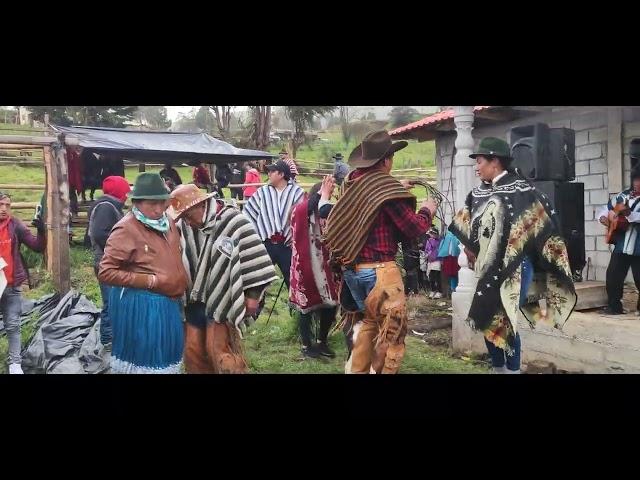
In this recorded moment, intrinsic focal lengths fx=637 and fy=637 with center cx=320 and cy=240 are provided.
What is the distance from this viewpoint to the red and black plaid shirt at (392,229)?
466 cm

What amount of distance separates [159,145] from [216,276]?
124cm

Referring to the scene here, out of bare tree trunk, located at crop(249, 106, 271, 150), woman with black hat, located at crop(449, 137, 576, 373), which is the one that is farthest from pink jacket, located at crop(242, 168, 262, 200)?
woman with black hat, located at crop(449, 137, 576, 373)

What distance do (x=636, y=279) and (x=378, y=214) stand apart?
7.17ft

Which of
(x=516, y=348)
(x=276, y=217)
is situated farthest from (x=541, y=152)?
(x=276, y=217)

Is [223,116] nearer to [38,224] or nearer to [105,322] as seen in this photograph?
[38,224]

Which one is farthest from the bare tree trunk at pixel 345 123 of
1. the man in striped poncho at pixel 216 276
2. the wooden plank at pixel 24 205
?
the wooden plank at pixel 24 205

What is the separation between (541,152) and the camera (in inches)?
194

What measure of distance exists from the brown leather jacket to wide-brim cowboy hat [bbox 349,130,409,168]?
1.56 metres

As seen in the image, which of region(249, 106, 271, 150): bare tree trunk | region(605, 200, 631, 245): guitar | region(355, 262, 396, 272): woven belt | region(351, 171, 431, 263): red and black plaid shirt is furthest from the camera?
region(249, 106, 271, 150): bare tree trunk

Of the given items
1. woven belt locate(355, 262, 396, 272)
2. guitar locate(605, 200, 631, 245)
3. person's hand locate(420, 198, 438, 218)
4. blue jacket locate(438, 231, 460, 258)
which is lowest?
woven belt locate(355, 262, 396, 272)

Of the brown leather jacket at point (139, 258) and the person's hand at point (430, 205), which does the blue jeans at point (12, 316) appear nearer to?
the brown leather jacket at point (139, 258)

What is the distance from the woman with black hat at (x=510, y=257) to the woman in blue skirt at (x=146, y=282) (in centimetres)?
235

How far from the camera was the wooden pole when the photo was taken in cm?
514

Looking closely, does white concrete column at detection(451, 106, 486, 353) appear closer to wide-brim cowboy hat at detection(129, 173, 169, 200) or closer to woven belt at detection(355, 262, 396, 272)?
woven belt at detection(355, 262, 396, 272)
